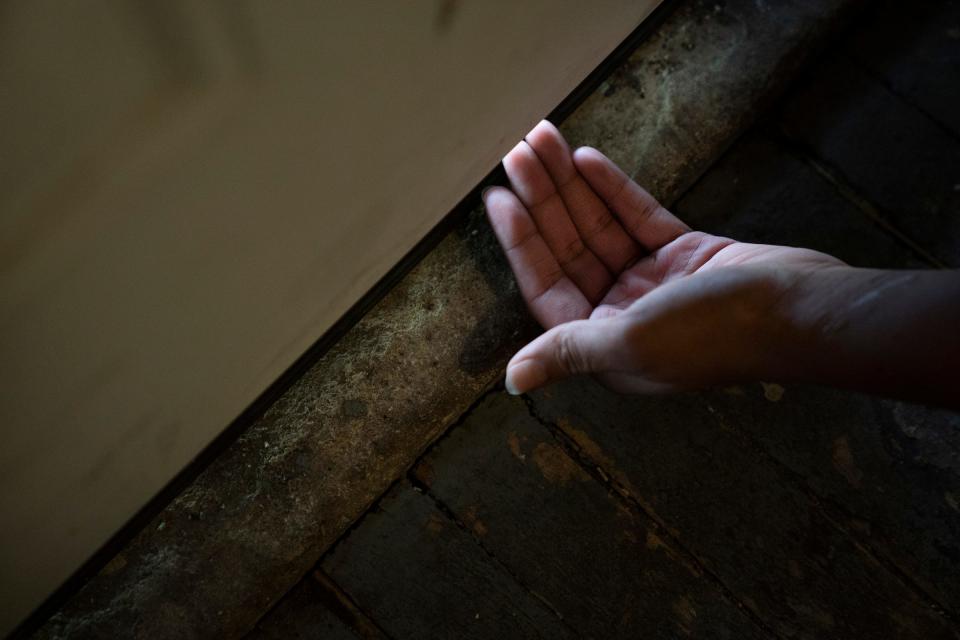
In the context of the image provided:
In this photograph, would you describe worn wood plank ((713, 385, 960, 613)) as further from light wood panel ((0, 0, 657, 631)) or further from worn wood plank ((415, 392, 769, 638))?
light wood panel ((0, 0, 657, 631))

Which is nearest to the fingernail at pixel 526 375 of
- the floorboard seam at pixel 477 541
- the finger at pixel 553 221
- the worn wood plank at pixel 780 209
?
the finger at pixel 553 221

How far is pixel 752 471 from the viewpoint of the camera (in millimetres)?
1823

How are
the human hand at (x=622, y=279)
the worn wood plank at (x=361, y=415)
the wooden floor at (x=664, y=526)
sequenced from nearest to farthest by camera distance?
the human hand at (x=622, y=279), the worn wood plank at (x=361, y=415), the wooden floor at (x=664, y=526)

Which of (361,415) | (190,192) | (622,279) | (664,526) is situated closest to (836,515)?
(664,526)

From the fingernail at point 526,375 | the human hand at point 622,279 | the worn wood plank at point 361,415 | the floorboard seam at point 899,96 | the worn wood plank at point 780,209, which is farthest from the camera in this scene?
the floorboard seam at point 899,96

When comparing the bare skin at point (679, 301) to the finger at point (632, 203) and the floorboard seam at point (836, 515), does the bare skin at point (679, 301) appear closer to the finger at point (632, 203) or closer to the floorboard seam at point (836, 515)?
the finger at point (632, 203)

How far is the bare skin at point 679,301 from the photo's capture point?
1131 mm

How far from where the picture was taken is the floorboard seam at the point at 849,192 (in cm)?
199

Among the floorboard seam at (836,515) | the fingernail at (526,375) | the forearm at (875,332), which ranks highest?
the forearm at (875,332)

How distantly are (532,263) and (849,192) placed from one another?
1.04 meters

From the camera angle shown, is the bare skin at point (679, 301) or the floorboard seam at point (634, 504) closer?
the bare skin at point (679, 301)

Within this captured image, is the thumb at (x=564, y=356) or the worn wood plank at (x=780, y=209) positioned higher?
the thumb at (x=564, y=356)

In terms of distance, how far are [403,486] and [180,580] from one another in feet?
1.81

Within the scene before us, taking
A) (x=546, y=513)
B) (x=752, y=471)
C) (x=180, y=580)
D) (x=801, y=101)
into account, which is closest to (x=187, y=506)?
(x=180, y=580)
